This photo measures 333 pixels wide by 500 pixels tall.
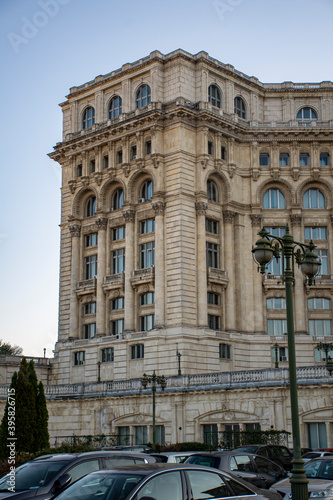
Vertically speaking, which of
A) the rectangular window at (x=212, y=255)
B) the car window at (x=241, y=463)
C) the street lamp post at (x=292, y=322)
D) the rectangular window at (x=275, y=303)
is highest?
the rectangular window at (x=212, y=255)

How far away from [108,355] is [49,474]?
154 feet

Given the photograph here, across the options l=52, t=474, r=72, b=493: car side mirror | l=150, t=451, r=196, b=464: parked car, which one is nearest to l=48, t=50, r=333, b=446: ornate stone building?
l=150, t=451, r=196, b=464: parked car

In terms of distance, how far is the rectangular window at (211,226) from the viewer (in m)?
63.3

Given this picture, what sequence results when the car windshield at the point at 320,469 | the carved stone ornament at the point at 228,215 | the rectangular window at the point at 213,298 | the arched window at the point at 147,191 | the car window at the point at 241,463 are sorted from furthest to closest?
the carved stone ornament at the point at 228,215 → the arched window at the point at 147,191 → the rectangular window at the point at 213,298 → the car window at the point at 241,463 → the car windshield at the point at 320,469

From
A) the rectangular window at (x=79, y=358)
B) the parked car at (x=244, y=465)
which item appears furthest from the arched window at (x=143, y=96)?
the parked car at (x=244, y=465)

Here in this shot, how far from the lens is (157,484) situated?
11.7m

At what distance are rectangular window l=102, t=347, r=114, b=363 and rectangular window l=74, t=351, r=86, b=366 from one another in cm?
273

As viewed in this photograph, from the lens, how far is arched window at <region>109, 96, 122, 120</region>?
224 ft

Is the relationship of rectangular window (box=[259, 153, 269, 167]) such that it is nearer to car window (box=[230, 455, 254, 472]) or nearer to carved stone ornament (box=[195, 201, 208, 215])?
carved stone ornament (box=[195, 201, 208, 215])

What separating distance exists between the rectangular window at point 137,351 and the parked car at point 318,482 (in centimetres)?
3966

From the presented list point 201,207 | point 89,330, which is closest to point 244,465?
point 201,207

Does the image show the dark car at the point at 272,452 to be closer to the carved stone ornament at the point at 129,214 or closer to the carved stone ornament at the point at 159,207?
the carved stone ornament at the point at 159,207

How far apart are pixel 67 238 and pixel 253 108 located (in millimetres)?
23064

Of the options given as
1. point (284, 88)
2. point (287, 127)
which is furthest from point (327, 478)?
point (284, 88)
